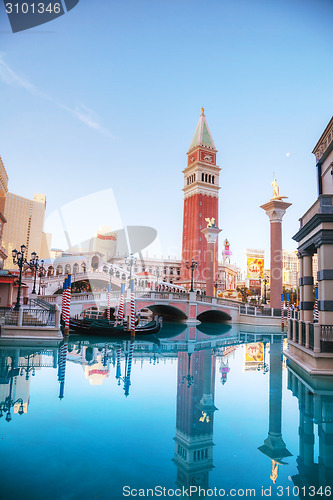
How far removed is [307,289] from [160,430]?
9505 millimetres

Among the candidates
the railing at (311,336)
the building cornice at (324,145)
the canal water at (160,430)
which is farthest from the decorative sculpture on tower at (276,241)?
the railing at (311,336)

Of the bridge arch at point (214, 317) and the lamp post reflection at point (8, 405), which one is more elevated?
the bridge arch at point (214, 317)

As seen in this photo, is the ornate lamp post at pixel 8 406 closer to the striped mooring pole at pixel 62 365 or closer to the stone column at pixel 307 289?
the striped mooring pole at pixel 62 365

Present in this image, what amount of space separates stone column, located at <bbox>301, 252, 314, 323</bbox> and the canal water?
8.11 feet

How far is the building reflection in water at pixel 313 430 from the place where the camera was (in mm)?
5492

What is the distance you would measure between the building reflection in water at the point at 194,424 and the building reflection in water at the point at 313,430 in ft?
4.81

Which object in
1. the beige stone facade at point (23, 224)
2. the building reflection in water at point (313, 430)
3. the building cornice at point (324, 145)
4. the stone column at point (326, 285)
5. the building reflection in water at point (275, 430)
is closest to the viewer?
the building reflection in water at point (313, 430)

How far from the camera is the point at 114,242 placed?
11269 centimetres

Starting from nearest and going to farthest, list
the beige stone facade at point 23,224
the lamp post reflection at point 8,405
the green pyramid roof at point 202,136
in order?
the lamp post reflection at point 8,405 < the green pyramid roof at point 202,136 < the beige stone facade at point 23,224

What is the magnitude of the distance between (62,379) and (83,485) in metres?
6.85

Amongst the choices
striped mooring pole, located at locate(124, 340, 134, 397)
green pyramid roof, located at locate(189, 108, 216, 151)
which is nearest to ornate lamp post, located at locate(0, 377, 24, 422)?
striped mooring pole, located at locate(124, 340, 134, 397)

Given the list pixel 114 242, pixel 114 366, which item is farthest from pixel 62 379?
pixel 114 242

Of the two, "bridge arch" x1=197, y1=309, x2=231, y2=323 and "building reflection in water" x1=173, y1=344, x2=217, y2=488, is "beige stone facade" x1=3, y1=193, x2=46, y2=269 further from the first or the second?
"building reflection in water" x1=173, y1=344, x2=217, y2=488

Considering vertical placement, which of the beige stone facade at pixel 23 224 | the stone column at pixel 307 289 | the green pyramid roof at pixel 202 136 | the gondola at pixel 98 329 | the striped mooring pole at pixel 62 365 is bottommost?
the striped mooring pole at pixel 62 365
